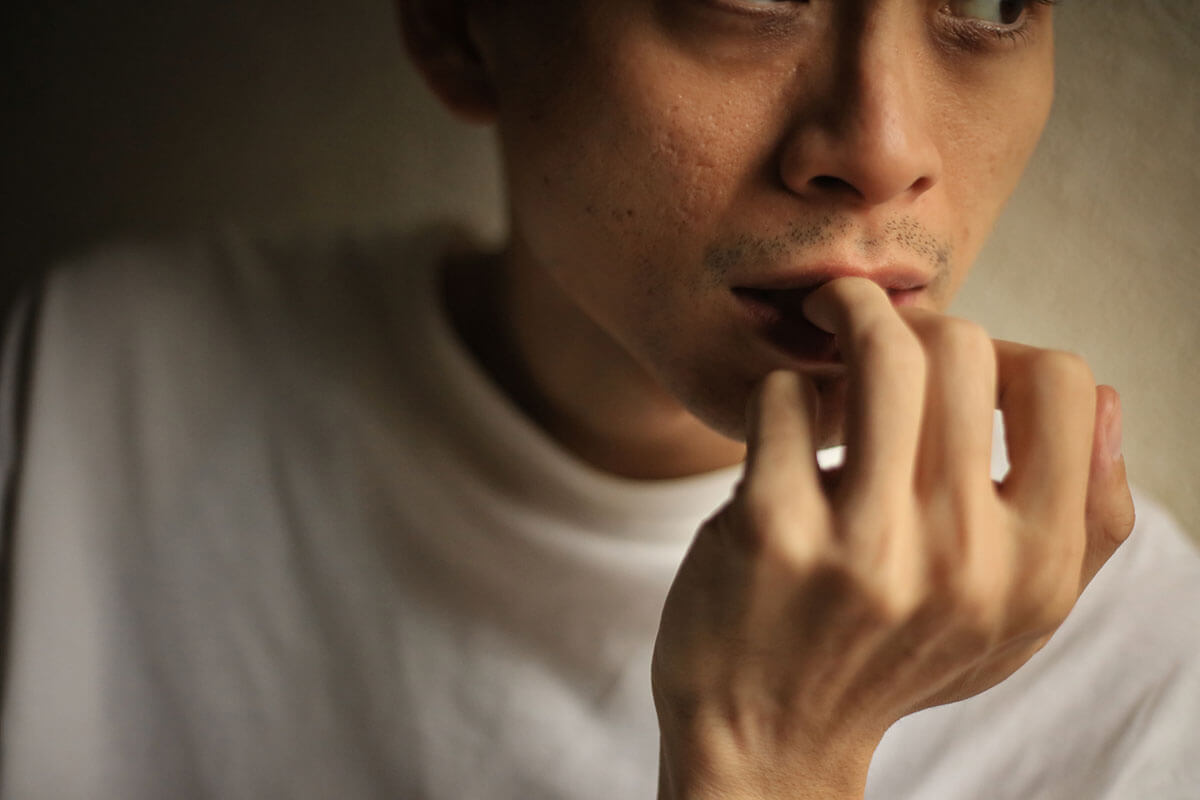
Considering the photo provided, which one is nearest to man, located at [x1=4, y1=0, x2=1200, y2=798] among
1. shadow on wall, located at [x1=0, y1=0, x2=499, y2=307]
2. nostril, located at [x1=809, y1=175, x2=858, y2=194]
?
nostril, located at [x1=809, y1=175, x2=858, y2=194]

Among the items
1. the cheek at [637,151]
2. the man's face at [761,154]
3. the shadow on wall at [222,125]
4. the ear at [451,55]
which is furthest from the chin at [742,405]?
the shadow on wall at [222,125]

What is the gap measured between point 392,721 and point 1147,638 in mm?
711

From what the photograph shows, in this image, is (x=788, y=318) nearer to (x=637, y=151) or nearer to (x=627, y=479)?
(x=637, y=151)

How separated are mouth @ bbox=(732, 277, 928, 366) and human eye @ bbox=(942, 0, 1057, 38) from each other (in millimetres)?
185

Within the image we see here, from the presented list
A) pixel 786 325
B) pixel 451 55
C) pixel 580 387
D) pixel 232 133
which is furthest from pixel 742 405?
pixel 232 133

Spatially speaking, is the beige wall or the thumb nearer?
the thumb

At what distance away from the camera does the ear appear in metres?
0.86

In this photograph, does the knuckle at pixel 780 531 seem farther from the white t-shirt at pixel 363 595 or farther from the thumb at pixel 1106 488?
the white t-shirt at pixel 363 595

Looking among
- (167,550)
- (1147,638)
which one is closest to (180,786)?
(167,550)

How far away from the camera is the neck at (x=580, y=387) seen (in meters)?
0.91

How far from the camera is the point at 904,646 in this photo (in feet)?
1.77

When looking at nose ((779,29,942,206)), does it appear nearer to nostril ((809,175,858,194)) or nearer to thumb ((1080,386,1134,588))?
nostril ((809,175,858,194))

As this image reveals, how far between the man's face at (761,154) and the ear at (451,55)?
0.13 metres

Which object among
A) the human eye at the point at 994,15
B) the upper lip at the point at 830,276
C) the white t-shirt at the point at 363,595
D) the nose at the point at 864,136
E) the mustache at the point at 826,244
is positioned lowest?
the white t-shirt at the point at 363,595
